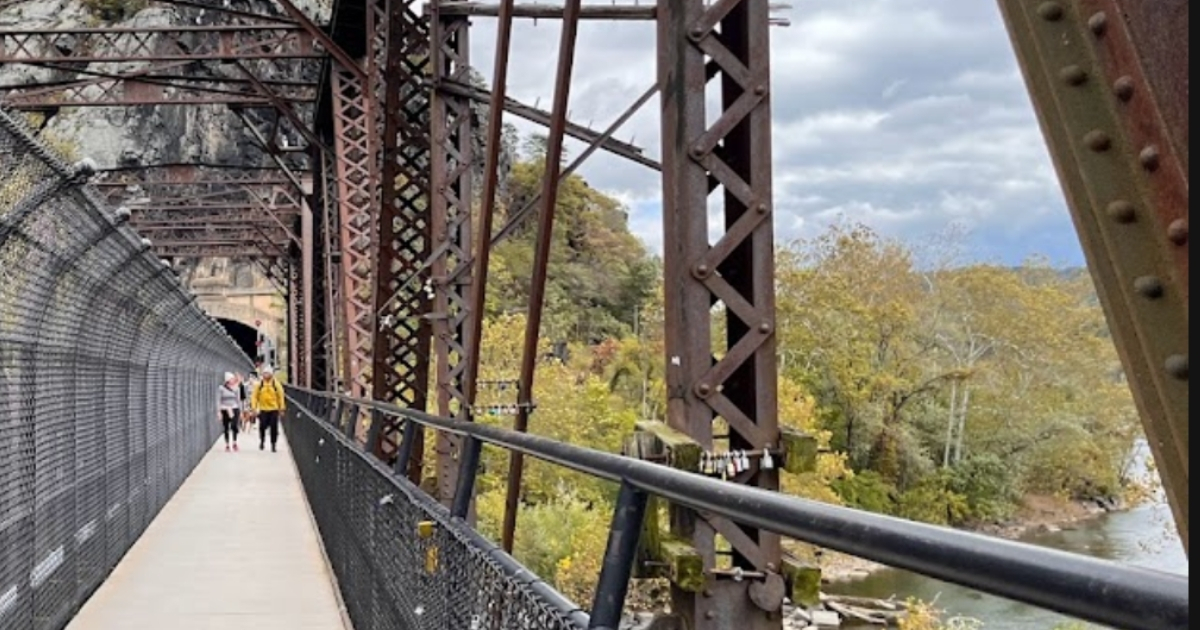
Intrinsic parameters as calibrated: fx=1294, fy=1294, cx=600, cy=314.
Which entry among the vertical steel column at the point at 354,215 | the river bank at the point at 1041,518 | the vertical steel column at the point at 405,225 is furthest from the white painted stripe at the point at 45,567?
the river bank at the point at 1041,518

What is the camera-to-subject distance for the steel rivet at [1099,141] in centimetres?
122

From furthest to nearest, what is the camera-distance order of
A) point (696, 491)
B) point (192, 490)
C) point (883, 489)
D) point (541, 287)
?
point (883, 489) < point (192, 490) < point (541, 287) < point (696, 491)

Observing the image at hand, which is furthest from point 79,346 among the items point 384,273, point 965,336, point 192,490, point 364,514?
point 965,336

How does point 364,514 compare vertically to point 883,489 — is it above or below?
above

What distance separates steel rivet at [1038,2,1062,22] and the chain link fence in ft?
16.8

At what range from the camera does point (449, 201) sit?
12.4 meters

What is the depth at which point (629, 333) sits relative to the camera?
85375 millimetres

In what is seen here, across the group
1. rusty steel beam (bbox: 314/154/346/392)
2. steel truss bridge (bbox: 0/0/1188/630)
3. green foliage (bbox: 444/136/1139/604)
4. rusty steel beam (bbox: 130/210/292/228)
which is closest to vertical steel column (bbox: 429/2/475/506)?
steel truss bridge (bbox: 0/0/1188/630)

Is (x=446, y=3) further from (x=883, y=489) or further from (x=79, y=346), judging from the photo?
(x=883, y=489)

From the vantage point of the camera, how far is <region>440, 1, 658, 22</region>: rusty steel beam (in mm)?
10211

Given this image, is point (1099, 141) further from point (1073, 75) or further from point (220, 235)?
point (220, 235)

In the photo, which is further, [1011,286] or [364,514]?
[1011,286]

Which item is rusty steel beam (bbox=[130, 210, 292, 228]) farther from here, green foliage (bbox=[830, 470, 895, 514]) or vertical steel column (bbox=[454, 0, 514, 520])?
vertical steel column (bbox=[454, 0, 514, 520])

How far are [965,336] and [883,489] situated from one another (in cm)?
1425
